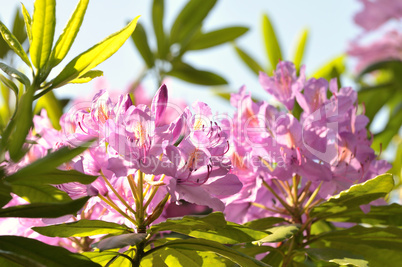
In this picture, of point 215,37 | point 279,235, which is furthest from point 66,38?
point 215,37

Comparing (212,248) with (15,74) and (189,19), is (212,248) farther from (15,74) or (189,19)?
(189,19)

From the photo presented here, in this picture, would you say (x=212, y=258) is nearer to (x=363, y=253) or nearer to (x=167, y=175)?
(x=167, y=175)

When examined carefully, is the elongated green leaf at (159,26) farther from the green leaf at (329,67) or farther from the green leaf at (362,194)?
the green leaf at (362,194)

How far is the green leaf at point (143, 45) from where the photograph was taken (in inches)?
74.3

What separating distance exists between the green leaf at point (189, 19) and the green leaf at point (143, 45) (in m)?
0.18

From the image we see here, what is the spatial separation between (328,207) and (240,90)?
37cm

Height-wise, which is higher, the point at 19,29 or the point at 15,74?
the point at 19,29

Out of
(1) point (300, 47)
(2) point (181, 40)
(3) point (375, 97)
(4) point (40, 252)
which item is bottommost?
(4) point (40, 252)

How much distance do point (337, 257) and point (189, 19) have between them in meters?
1.34

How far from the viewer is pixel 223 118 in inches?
48.5

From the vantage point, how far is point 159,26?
2049mm

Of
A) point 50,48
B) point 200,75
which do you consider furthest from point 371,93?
point 50,48

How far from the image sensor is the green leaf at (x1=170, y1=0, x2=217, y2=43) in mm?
2023

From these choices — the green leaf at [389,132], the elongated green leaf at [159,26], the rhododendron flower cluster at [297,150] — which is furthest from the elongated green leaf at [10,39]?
the green leaf at [389,132]
